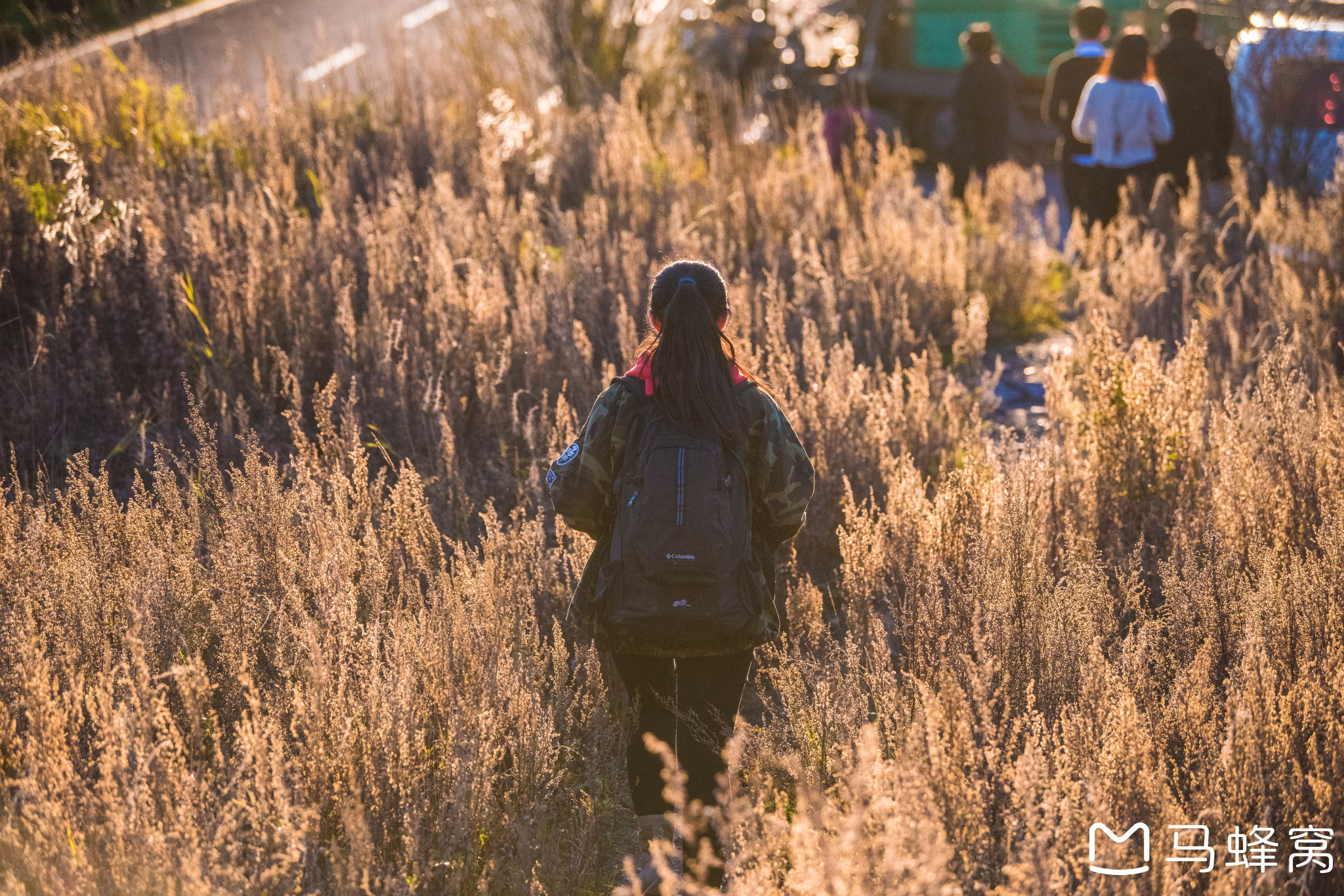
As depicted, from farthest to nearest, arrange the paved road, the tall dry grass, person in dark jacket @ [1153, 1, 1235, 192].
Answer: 1. the paved road
2. person in dark jacket @ [1153, 1, 1235, 192]
3. the tall dry grass

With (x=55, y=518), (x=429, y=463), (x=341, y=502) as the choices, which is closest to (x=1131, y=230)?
(x=429, y=463)

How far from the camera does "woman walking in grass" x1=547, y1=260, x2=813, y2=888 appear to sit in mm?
2736

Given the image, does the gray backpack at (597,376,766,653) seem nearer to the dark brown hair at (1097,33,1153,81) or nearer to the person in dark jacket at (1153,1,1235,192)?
the dark brown hair at (1097,33,1153,81)

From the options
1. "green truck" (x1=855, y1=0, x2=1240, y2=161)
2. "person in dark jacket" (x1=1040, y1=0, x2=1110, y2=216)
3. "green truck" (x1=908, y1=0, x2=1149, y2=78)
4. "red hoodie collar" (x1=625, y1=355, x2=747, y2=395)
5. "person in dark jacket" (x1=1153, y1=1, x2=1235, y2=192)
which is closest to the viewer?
"red hoodie collar" (x1=625, y1=355, x2=747, y2=395)

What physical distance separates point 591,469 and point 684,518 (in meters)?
0.31

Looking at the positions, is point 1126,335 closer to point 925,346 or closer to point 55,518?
point 925,346

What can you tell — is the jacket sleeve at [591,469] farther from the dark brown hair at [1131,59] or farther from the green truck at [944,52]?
the green truck at [944,52]

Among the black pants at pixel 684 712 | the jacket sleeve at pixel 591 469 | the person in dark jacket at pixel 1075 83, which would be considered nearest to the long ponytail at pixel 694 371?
the jacket sleeve at pixel 591 469

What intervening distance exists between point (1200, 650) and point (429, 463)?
304cm

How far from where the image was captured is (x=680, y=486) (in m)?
2.72

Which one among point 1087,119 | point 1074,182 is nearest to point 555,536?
point 1087,119

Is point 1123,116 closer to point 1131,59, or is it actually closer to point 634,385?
point 1131,59

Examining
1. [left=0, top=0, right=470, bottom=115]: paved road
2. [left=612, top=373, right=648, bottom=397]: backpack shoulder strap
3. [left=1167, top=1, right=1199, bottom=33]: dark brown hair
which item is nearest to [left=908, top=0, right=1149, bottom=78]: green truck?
[left=1167, top=1, right=1199, bottom=33]: dark brown hair

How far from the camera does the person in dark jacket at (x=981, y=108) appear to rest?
8.82 metres
